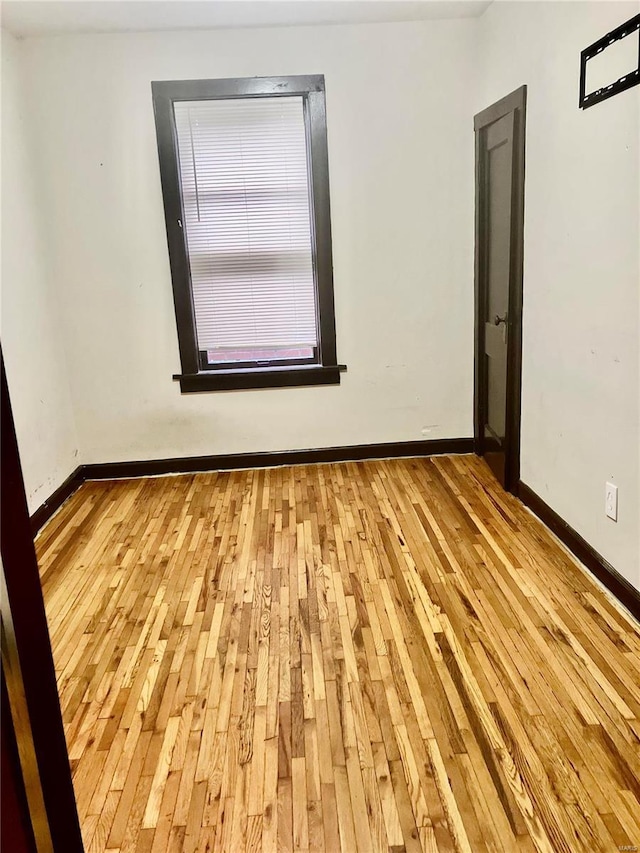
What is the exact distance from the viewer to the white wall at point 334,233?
12.3 ft

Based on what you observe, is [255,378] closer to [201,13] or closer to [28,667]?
[201,13]

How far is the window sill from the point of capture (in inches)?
166

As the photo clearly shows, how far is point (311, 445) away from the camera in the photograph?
4.39 metres

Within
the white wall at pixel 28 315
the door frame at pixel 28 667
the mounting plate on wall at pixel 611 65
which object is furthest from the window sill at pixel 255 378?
the door frame at pixel 28 667

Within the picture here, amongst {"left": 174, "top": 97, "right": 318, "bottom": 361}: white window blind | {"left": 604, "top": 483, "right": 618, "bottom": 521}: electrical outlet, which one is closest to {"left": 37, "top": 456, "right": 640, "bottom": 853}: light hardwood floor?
{"left": 604, "top": 483, "right": 618, "bottom": 521}: electrical outlet

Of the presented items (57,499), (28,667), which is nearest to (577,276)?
(28,667)

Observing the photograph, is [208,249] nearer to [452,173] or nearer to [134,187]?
[134,187]

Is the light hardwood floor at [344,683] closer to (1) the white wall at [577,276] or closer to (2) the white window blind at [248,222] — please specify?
(1) the white wall at [577,276]

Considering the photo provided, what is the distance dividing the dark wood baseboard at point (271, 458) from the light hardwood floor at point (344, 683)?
77 centimetres

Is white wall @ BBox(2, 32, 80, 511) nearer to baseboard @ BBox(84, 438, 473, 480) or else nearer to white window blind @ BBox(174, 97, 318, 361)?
baseboard @ BBox(84, 438, 473, 480)

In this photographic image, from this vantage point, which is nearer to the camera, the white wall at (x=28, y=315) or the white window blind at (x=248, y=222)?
the white wall at (x=28, y=315)

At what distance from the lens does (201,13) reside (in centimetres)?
343

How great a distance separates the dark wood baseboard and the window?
0.49 meters

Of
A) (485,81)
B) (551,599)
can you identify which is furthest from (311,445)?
(485,81)
